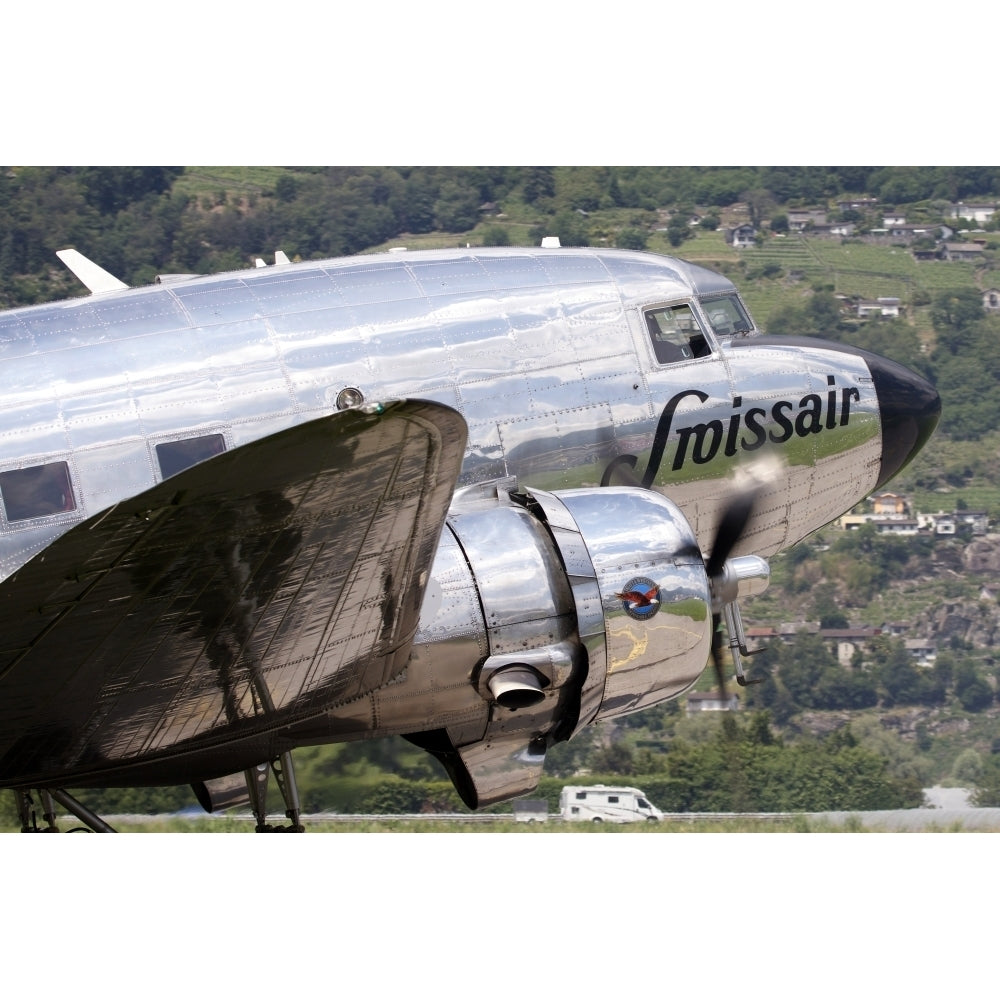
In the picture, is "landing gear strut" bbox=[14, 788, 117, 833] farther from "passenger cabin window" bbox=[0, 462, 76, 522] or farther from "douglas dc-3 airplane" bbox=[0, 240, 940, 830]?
"passenger cabin window" bbox=[0, 462, 76, 522]

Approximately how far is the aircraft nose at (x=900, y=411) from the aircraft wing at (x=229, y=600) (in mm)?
5005

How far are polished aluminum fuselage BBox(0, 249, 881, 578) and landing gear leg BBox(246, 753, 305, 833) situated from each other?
242 centimetres

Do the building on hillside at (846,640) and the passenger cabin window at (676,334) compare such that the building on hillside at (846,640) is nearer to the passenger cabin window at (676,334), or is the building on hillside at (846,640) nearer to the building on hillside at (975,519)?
the building on hillside at (975,519)

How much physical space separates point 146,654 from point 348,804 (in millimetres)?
12457

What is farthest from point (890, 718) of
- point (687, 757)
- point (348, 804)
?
point (348, 804)

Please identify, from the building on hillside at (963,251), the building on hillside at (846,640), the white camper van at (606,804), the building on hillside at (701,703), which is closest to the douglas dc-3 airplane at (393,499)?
the white camper van at (606,804)

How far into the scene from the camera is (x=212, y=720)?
30.7ft

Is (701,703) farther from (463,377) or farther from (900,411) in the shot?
(463,377)

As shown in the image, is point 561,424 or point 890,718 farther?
point 890,718

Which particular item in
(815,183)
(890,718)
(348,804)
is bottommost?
(890,718)

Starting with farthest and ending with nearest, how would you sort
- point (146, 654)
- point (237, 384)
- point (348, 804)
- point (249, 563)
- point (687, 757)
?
point (687, 757), point (348, 804), point (237, 384), point (146, 654), point (249, 563)

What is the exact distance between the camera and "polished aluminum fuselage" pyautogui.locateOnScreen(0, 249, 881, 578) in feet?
32.7

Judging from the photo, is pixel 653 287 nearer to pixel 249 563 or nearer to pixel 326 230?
pixel 249 563

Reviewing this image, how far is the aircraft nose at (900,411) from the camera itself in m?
12.6
